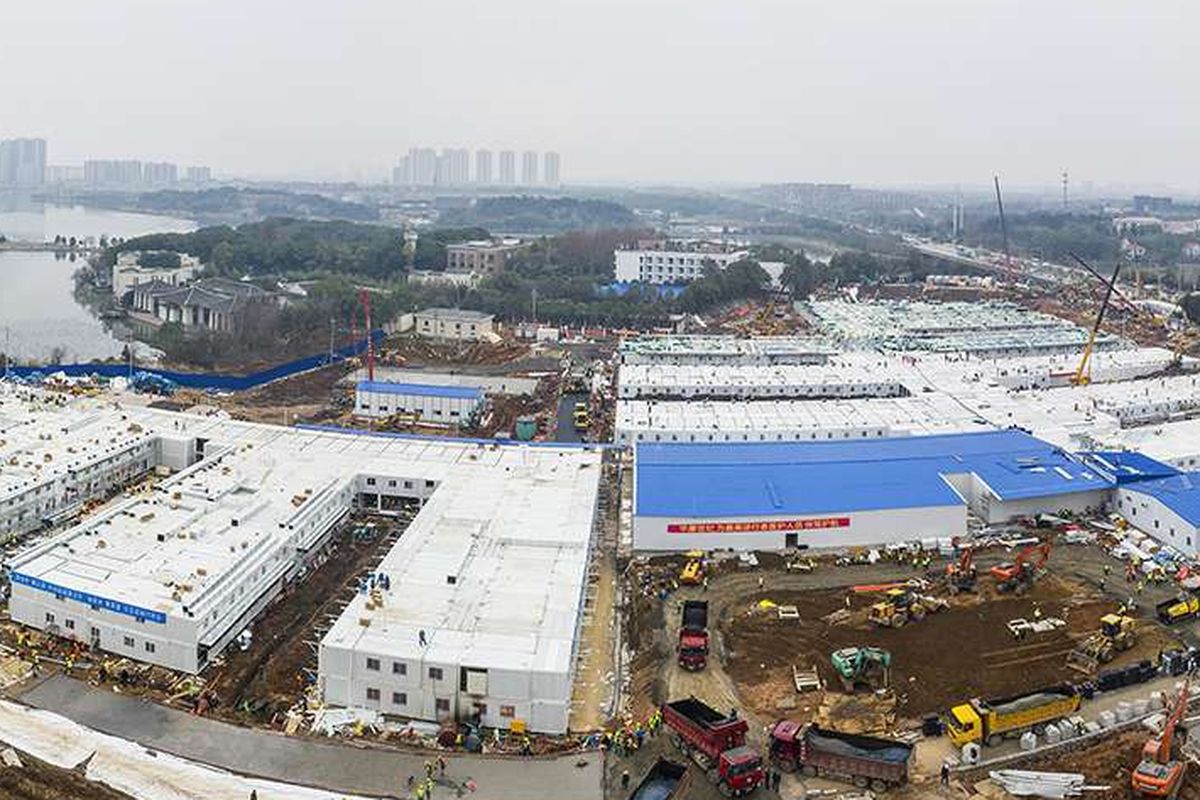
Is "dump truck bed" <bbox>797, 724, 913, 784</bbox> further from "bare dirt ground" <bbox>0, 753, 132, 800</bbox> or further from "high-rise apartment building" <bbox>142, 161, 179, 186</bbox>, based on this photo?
"high-rise apartment building" <bbox>142, 161, 179, 186</bbox>

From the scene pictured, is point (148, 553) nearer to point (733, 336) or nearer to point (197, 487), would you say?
point (197, 487)

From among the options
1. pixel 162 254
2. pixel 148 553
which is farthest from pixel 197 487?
pixel 162 254

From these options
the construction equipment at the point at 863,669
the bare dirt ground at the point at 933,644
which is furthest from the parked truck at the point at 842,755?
the construction equipment at the point at 863,669

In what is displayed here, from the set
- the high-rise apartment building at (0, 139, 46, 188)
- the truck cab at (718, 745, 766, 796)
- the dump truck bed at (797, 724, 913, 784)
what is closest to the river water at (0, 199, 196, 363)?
the truck cab at (718, 745, 766, 796)

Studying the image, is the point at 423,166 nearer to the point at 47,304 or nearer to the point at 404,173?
the point at 404,173

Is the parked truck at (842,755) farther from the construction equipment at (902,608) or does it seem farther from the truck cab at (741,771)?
the construction equipment at (902,608)
